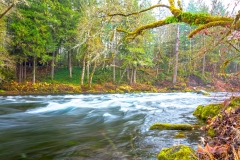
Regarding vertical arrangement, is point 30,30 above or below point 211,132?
above

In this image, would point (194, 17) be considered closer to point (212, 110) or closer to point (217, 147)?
point (212, 110)

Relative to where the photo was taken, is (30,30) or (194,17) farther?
(30,30)

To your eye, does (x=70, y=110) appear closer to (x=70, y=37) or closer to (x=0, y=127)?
(x=0, y=127)

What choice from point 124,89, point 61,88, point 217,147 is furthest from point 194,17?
point 124,89

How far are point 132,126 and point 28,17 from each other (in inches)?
723

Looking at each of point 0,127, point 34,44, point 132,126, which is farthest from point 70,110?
point 34,44

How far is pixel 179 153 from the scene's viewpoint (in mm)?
3043

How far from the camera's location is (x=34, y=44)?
65.6ft

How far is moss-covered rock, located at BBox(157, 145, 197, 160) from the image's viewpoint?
115 inches

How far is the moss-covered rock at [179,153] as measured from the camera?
291 centimetres

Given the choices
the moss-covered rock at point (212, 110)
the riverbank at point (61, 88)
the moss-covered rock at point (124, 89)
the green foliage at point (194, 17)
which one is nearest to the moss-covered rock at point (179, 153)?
the moss-covered rock at point (212, 110)

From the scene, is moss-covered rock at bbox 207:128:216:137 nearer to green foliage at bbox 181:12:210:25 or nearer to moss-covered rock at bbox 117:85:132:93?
green foliage at bbox 181:12:210:25

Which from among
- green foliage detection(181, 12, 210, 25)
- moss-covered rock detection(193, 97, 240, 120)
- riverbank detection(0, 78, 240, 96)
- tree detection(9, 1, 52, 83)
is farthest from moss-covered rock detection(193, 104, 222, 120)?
tree detection(9, 1, 52, 83)

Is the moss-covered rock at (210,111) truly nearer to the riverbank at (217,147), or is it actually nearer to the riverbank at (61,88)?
the riverbank at (217,147)
